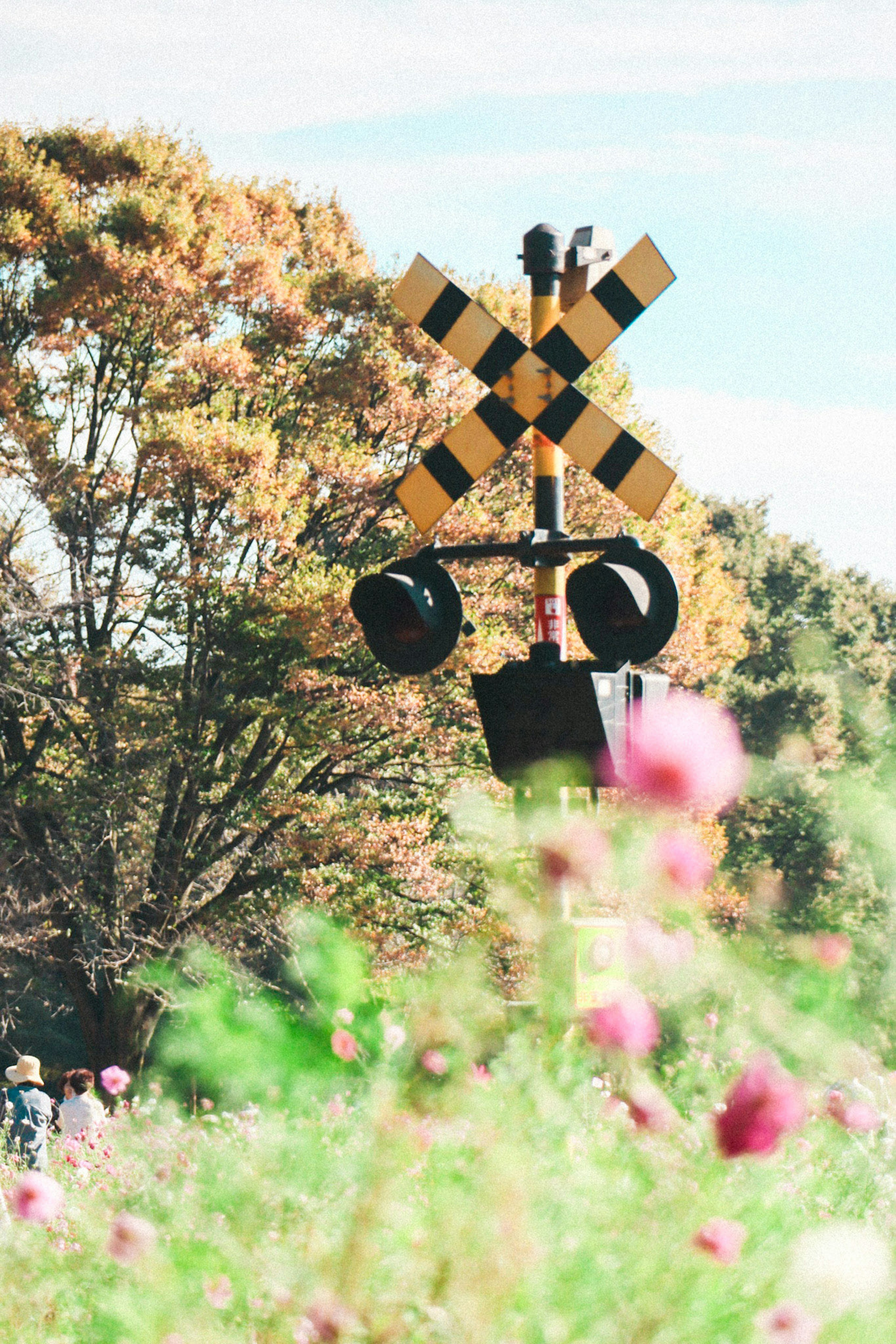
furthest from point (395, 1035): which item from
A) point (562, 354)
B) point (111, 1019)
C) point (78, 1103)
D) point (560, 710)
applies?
point (111, 1019)

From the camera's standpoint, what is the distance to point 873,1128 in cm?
132

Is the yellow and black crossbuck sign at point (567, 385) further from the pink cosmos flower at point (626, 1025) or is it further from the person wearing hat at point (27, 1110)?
the person wearing hat at point (27, 1110)

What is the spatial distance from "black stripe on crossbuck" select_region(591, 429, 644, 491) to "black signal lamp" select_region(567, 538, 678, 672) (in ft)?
0.80

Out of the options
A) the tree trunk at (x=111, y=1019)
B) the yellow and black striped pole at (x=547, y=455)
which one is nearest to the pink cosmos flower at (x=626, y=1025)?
the yellow and black striped pole at (x=547, y=455)

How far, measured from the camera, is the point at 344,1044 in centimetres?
127

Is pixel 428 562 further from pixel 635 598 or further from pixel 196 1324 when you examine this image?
pixel 196 1324

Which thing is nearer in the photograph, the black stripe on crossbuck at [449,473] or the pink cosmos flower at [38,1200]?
the pink cosmos flower at [38,1200]

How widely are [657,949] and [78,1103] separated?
21.7 ft

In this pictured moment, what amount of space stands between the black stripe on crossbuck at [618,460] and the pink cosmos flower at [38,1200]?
2.24m

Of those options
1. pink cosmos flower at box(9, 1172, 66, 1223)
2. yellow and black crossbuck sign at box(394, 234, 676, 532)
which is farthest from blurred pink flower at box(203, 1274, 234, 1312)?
yellow and black crossbuck sign at box(394, 234, 676, 532)

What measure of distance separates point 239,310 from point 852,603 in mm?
17143

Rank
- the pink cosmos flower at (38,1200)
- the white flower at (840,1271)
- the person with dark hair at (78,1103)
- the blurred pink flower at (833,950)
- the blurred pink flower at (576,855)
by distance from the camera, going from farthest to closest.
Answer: the person with dark hair at (78,1103), the pink cosmos flower at (38,1200), the blurred pink flower at (576,855), the blurred pink flower at (833,950), the white flower at (840,1271)

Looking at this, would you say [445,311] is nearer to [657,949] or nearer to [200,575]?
[657,949]

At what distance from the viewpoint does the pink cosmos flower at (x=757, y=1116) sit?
1.03 m
